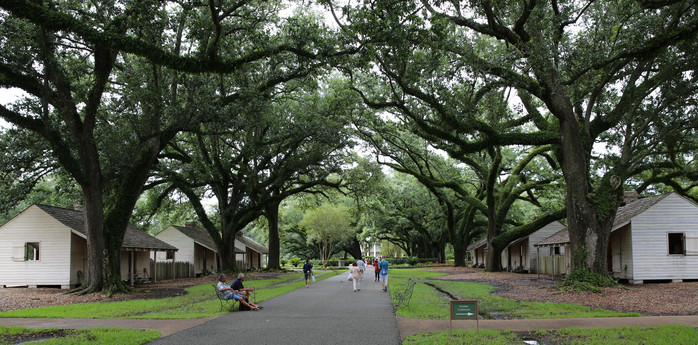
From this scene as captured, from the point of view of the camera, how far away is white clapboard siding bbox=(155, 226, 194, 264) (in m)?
38.2

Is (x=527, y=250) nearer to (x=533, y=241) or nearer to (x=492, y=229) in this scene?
(x=533, y=241)

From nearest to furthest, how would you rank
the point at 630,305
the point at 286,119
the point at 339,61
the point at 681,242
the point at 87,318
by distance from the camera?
the point at 87,318
the point at 630,305
the point at 339,61
the point at 681,242
the point at 286,119

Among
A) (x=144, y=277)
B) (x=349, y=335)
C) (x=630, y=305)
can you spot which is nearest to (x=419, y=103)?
(x=630, y=305)

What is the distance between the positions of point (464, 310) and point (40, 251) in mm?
23147

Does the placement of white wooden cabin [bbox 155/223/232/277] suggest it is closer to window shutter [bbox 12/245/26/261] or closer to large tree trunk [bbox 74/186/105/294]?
window shutter [bbox 12/245/26/261]

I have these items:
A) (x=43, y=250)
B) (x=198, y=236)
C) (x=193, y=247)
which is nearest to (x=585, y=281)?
(x=43, y=250)

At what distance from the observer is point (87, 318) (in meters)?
12.4

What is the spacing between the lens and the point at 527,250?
37219 millimetres

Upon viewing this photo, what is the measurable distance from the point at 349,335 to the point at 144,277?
24064 mm

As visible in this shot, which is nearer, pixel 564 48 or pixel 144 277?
pixel 564 48

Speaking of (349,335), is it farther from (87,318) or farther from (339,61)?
(339,61)

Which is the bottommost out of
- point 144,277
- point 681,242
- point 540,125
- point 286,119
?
point 144,277

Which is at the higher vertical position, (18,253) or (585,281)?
(18,253)

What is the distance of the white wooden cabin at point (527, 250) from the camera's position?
3625 centimetres
